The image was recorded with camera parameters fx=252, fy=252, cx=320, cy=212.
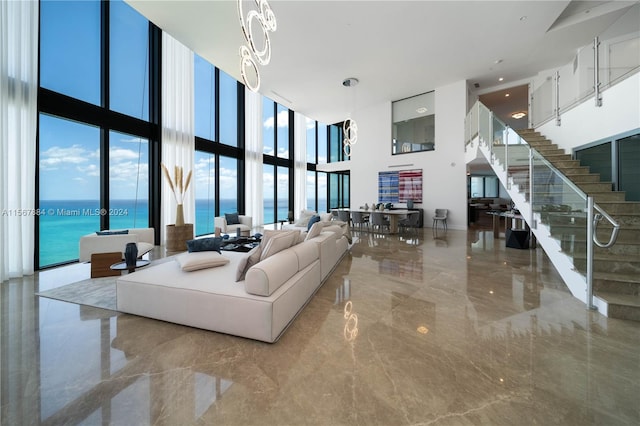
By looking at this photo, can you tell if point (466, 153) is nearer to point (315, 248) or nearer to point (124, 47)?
point (315, 248)

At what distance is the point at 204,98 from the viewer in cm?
827

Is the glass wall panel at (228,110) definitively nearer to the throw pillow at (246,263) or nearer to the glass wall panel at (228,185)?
the glass wall panel at (228,185)

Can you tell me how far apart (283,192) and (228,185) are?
3.45 metres

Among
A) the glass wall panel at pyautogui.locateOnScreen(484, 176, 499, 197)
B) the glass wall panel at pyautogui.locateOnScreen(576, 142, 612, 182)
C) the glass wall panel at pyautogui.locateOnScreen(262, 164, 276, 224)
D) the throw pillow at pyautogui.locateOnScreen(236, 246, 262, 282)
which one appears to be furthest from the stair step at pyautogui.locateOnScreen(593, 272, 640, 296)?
the glass wall panel at pyautogui.locateOnScreen(484, 176, 499, 197)

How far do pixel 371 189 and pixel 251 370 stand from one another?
10.7m

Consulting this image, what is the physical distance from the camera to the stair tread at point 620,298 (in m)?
2.64

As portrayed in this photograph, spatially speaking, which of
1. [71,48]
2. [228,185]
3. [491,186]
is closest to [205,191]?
[228,185]

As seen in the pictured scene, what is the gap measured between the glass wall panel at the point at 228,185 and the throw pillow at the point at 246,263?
21.8 ft

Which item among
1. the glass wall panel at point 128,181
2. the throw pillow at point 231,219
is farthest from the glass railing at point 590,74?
the glass wall panel at point 128,181

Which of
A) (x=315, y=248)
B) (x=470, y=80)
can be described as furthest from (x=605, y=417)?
(x=470, y=80)

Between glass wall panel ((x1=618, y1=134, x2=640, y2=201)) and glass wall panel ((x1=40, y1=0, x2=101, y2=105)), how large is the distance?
1030 centimetres

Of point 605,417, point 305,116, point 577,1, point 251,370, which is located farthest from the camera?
point 305,116

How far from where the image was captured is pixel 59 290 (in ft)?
11.0

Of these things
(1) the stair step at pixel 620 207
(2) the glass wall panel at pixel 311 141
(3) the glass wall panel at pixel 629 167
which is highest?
(2) the glass wall panel at pixel 311 141
